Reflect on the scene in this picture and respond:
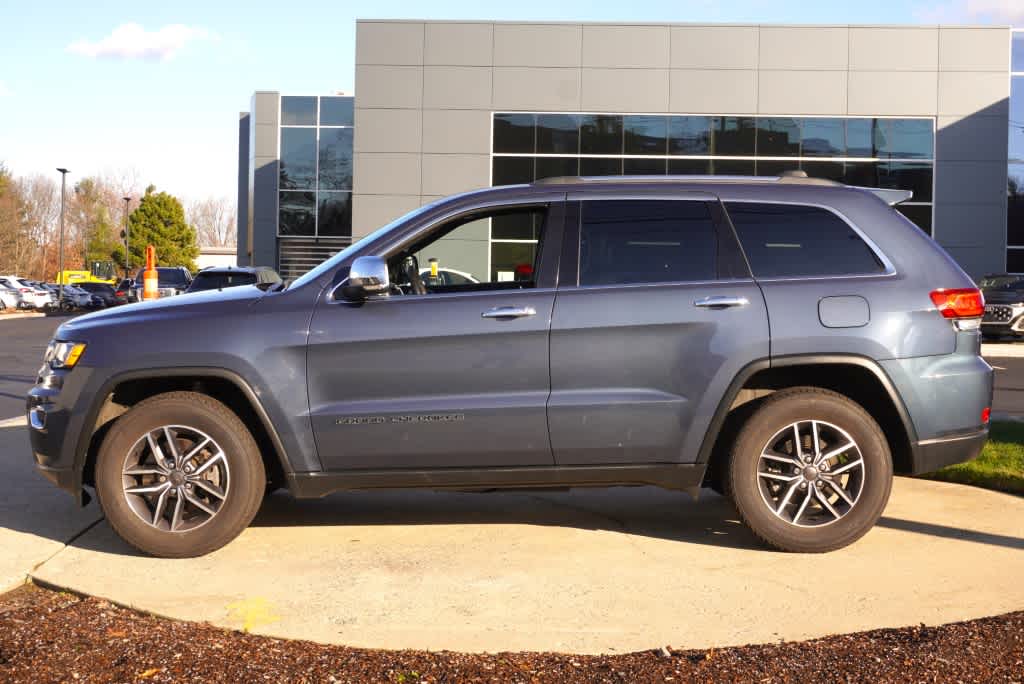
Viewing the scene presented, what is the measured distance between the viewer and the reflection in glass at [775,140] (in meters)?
32.6

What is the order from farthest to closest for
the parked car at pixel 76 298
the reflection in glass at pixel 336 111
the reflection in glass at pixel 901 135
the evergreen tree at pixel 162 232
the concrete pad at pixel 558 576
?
1. the evergreen tree at pixel 162 232
2. the parked car at pixel 76 298
3. the reflection in glass at pixel 336 111
4. the reflection in glass at pixel 901 135
5. the concrete pad at pixel 558 576

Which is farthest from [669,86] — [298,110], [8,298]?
[8,298]

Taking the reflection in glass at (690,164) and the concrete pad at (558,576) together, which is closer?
the concrete pad at (558,576)

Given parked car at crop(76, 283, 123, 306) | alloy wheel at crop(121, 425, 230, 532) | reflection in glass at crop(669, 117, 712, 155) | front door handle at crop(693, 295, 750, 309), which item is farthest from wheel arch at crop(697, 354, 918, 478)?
parked car at crop(76, 283, 123, 306)

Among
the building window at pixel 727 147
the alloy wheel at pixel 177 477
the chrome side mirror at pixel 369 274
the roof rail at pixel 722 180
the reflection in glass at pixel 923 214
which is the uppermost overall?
the building window at pixel 727 147

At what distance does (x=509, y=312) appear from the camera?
5383 mm

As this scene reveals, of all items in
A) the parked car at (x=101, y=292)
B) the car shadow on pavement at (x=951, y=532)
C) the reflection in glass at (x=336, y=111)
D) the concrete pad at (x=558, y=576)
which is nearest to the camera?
the concrete pad at (x=558, y=576)

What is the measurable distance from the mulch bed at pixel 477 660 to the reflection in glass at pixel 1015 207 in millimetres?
31759

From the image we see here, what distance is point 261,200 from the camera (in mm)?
50094

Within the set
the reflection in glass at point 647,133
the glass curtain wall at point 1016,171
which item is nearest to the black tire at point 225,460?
the reflection in glass at point 647,133

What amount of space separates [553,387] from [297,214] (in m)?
40.6

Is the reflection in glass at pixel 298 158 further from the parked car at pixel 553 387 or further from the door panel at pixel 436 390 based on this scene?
the door panel at pixel 436 390

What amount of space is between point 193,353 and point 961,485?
193 inches

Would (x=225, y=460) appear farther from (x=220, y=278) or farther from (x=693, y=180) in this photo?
(x=220, y=278)
